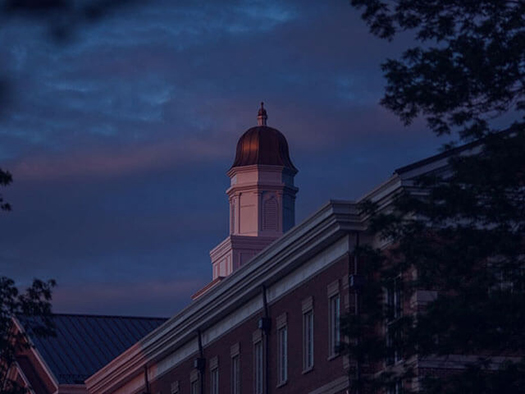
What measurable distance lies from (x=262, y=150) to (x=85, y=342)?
17.5 m

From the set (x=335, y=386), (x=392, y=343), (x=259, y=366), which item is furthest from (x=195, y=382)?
(x=392, y=343)

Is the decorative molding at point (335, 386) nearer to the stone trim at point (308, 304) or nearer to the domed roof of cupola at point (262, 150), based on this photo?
the stone trim at point (308, 304)

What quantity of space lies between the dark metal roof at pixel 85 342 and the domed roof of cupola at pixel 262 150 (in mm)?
11889

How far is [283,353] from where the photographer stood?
1901 inches

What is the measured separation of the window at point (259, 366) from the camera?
49969mm

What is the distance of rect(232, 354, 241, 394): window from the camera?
52241 millimetres

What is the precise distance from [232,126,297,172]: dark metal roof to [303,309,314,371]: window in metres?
43.7

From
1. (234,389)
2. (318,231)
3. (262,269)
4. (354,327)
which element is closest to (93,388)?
(234,389)

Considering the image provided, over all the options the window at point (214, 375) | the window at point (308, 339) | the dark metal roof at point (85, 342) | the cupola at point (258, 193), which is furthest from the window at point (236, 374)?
the cupola at point (258, 193)

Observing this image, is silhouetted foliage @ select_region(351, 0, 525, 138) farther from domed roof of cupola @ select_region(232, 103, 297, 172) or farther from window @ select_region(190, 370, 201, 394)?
domed roof of cupola @ select_region(232, 103, 297, 172)

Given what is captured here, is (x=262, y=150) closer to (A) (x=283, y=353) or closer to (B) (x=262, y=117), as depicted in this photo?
(B) (x=262, y=117)

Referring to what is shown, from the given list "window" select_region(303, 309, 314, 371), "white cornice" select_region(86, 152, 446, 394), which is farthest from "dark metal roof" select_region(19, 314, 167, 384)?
"window" select_region(303, 309, 314, 371)

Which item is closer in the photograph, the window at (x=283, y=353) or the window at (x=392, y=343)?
the window at (x=392, y=343)

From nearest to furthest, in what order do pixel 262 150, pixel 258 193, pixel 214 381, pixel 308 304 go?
1. pixel 308 304
2. pixel 214 381
3. pixel 258 193
4. pixel 262 150
